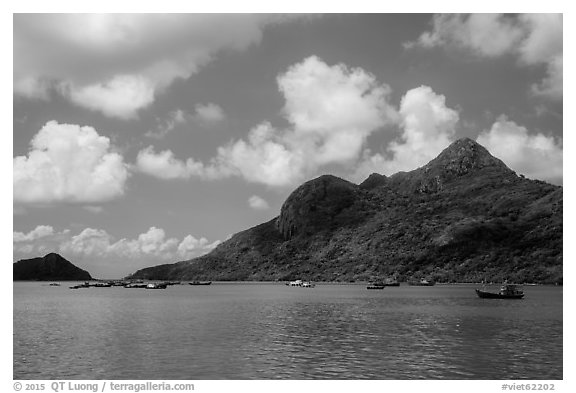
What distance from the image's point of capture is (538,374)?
1687 inches

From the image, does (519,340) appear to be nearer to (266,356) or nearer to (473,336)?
(473,336)

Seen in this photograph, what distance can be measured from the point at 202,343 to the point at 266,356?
11913 millimetres

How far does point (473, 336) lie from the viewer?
6606cm

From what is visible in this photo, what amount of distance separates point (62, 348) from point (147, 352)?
10.8 m
